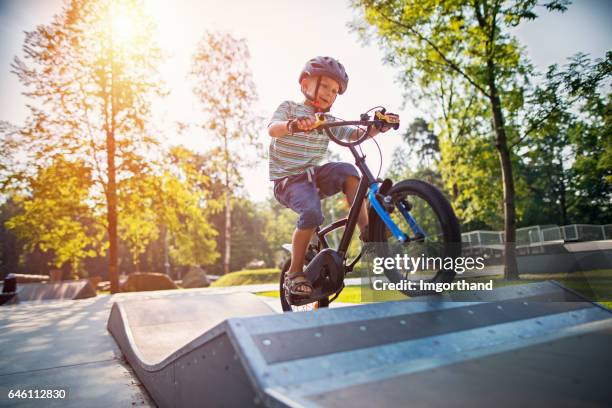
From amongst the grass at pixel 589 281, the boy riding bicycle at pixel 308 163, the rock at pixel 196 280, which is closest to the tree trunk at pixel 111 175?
the rock at pixel 196 280

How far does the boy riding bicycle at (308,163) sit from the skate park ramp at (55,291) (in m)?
11.4

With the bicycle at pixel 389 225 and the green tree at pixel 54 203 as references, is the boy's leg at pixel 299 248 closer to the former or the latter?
the bicycle at pixel 389 225

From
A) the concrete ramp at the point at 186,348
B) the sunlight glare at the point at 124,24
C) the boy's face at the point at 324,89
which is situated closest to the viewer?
the concrete ramp at the point at 186,348

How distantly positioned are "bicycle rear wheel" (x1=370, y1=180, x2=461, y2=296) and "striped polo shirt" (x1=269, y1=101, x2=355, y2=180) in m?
0.76

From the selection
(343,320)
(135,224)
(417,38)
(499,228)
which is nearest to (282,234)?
(499,228)

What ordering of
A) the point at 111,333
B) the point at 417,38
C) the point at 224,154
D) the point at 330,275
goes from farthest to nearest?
the point at 224,154 < the point at 417,38 < the point at 111,333 < the point at 330,275

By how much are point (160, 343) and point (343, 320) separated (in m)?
2.55

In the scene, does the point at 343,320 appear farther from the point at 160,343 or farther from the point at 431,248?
the point at 160,343

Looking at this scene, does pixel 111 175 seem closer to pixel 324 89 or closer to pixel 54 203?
pixel 54 203

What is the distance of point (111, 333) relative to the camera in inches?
189

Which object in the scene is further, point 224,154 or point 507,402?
point 224,154

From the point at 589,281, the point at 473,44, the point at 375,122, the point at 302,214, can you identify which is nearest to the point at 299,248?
the point at 302,214

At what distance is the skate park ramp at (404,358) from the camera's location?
1.35 m

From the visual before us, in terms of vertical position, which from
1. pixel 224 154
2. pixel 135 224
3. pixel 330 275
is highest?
pixel 224 154
